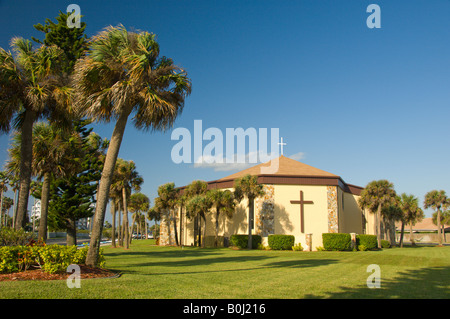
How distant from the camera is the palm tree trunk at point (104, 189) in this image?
1294 centimetres

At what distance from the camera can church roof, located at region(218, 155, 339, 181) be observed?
41.3 meters

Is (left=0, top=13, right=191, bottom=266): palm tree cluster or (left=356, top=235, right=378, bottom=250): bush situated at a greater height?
(left=0, top=13, right=191, bottom=266): palm tree cluster

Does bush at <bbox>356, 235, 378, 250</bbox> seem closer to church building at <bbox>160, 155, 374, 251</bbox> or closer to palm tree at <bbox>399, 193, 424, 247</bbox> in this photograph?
church building at <bbox>160, 155, 374, 251</bbox>

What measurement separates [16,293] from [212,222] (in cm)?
3687

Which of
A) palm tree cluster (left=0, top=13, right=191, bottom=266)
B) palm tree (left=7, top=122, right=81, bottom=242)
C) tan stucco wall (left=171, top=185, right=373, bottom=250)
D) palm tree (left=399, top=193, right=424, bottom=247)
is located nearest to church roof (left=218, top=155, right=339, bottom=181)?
tan stucco wall (left=171, top=185, right=373, bottom=250)

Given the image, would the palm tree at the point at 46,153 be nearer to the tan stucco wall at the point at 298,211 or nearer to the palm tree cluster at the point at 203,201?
the palm tree cluster at the point at 203,201

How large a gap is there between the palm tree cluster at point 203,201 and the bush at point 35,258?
85.8ft

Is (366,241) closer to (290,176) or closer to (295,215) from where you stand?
(295,215)

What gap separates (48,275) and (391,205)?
42585 mm

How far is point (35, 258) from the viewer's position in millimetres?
11836

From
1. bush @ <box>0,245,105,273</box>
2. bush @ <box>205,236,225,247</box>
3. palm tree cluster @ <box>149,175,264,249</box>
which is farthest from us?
bush @ <box>205,236,225,247</box>

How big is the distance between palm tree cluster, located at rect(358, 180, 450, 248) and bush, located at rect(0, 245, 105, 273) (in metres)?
37.4

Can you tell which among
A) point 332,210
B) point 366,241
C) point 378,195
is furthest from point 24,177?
point 378,195
